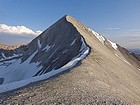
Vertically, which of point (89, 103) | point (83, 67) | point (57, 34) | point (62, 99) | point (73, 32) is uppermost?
point (57, 34)

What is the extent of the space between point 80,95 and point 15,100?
5700 millimetres

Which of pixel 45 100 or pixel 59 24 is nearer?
pixel 45 100

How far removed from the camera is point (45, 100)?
21406 mm

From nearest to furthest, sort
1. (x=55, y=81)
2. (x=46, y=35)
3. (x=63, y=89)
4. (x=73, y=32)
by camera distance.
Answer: (x=63, y=89) → (x=55, y=81) → (x=73, y=32) → (x=46, y=35)

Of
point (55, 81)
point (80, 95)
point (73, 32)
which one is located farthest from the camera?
point (73, 32)

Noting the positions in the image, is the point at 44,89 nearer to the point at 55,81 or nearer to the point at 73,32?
the point at 55,81

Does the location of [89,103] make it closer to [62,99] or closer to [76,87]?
[62,99]

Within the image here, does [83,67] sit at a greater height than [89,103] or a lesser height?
greater

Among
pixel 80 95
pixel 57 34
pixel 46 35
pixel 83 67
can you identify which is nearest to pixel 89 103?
pixel 80 95

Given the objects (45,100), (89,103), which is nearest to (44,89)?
(45,100)

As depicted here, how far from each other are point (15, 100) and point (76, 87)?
19.2 ft

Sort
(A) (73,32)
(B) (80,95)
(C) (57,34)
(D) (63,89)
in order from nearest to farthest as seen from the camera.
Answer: (B) (80,95) → (D) (63,89) → (A) (73,32) → (C) (57,34)

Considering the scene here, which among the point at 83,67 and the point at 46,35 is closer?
the point at 83,67

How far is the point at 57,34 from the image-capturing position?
334 ft
